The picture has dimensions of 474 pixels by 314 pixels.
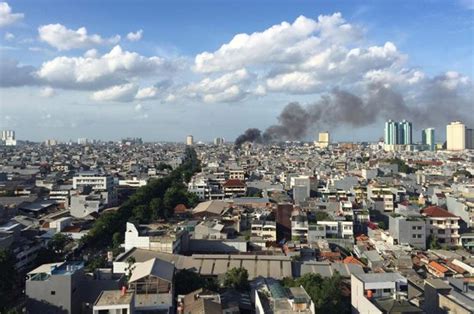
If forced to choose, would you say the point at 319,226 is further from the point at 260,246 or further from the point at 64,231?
the point at 64,231

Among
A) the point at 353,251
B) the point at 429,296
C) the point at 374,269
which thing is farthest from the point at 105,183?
the point at 429,296

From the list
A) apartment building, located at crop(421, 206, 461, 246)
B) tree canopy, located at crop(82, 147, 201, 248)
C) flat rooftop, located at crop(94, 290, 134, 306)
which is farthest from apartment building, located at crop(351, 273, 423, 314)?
tree canopy, located at crop(82, 147, 201, 248)

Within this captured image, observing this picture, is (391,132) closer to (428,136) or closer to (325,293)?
(428,136)

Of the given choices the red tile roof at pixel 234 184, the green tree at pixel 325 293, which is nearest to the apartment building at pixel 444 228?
the green tree at pixel 325 293

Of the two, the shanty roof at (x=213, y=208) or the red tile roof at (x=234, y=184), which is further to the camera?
the red tile roof at (x=234, y=184)

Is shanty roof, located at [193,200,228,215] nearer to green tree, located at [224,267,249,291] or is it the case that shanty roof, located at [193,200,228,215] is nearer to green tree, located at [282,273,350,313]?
green tree, located at [224,267,249,291]

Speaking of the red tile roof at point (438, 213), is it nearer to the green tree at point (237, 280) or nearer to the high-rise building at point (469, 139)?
the green tree at point (237, 280)
